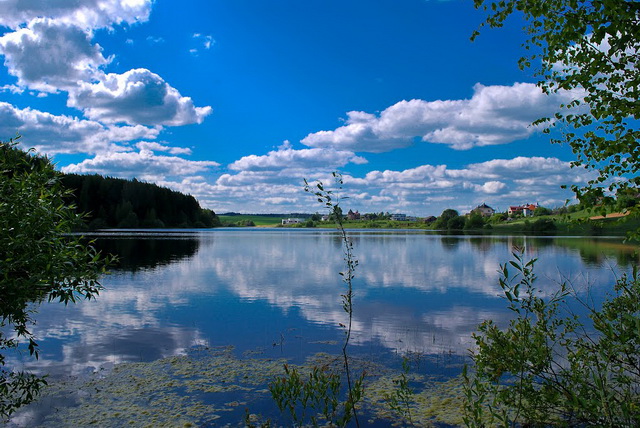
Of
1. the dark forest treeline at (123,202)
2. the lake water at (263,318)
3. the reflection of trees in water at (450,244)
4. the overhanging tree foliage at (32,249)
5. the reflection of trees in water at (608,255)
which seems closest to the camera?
the overhanging tree foliage at (32,249)

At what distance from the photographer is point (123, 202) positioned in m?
163

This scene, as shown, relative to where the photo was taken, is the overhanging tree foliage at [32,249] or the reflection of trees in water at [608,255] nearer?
the overhanging tree foliage at [32,249]

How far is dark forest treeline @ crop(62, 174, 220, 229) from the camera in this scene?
510 feet

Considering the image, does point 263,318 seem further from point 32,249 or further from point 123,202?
point 123,202

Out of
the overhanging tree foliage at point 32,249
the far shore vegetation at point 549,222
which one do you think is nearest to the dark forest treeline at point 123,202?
the far shore vegetation at point 549,222

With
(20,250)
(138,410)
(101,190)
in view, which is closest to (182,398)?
→ (138,410)

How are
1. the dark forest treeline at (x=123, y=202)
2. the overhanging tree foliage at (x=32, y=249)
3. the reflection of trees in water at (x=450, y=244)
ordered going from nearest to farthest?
the overhanging tree foliage at (x=32, y=249) → the reflection of trees in water at (x=450, y=244) → the dark forest treeline at (x=123, y=202)

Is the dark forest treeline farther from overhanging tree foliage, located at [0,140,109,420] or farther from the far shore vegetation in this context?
overhanging tree foliage, located at [0,140,109,420]

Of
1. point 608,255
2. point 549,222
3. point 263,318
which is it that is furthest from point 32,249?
point 549,222

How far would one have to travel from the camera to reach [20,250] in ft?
21.7

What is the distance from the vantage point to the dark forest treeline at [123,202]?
155500 millimetres

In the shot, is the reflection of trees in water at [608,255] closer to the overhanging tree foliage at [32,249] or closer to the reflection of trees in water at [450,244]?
the reflection of trees in water at [450,244]

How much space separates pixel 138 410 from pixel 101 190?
174024 mm

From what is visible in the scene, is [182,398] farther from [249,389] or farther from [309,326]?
[309,326]
